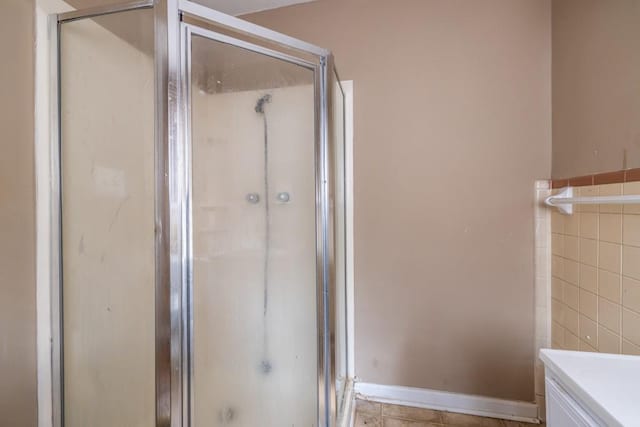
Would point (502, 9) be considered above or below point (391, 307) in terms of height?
above

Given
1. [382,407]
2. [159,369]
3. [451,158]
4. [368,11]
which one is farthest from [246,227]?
[368,11]

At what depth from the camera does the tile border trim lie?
36.1 inches

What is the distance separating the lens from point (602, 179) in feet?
3.41

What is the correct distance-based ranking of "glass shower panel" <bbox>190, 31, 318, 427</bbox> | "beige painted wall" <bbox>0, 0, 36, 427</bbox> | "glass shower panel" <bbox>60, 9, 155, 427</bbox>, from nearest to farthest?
"beige painted wall" <bbox>0, 0, 36, 427</bbox> → "glass shower panel" <bbox>60, 9, 155, 427</bbox> → "glass shower panel" <bbox>190, 31, 318, 427</bbox>

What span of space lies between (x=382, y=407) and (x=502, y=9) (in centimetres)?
227

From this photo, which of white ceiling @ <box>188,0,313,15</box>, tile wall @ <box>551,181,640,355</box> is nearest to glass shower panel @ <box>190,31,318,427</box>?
Result: white ceiling @ <box>188,0,313,15</box>

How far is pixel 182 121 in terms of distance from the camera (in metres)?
0.87

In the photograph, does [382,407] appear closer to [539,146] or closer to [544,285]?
[544,285]

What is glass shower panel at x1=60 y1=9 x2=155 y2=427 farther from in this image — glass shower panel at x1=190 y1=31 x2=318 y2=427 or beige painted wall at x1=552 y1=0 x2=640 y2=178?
beige painted wall at x1=552 y1=0 x2=640 y2=178

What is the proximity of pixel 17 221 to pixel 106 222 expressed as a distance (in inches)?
8.9

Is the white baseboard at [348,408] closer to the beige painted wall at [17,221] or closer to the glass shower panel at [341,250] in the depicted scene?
the glass shower panel at [341,250]

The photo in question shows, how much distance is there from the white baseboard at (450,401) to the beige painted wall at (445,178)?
4 centimetres

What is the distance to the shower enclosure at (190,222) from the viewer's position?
0.87 m

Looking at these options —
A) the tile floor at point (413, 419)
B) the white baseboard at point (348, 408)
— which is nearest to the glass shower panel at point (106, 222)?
the white baseboard at point (348, 408)
